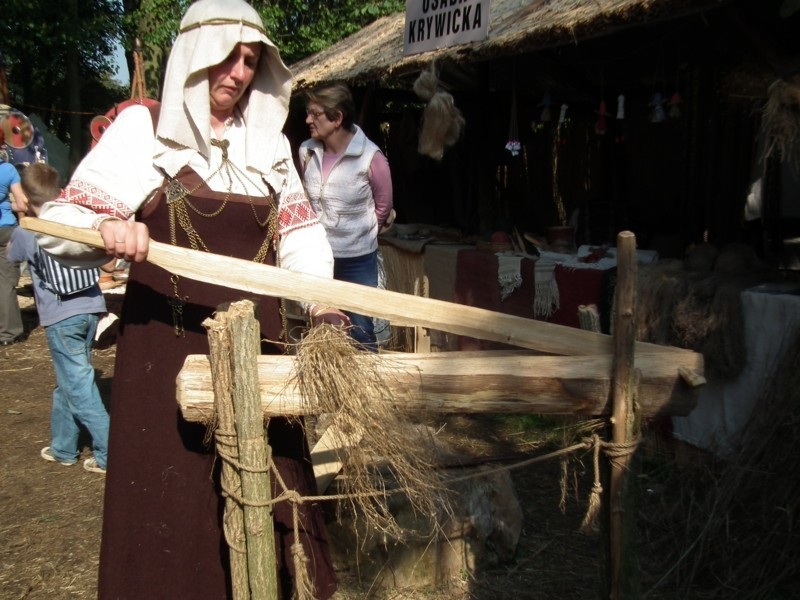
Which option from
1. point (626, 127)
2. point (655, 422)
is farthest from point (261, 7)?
point (655, 422)

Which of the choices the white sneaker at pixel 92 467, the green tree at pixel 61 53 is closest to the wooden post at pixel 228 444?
the white sneaker at pixel 92 467

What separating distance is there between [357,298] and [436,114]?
4.07 m

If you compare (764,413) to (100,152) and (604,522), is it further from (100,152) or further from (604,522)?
(100,152)

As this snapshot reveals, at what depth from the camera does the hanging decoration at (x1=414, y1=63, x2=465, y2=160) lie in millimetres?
5605

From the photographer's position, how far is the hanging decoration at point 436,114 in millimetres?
5605

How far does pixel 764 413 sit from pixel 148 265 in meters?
2.71

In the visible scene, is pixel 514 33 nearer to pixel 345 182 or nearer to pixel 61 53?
pixel 345 182

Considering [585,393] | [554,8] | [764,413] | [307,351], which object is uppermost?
[554,8]

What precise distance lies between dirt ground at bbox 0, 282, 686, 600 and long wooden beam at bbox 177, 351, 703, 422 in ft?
1.53

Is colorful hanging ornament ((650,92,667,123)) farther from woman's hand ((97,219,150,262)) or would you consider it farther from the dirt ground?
woman's hand ((97,219,150,262))

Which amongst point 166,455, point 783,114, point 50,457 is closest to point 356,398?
point 166,455

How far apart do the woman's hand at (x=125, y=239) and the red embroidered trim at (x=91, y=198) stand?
0.50 ft

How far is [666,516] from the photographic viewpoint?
3.62 m

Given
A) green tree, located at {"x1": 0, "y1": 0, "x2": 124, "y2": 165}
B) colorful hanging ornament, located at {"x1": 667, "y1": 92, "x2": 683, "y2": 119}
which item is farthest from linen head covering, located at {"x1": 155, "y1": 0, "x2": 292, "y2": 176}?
green tree, located at {"x1": 0, "y1": 0, "x2": 124, "y2": 165}
